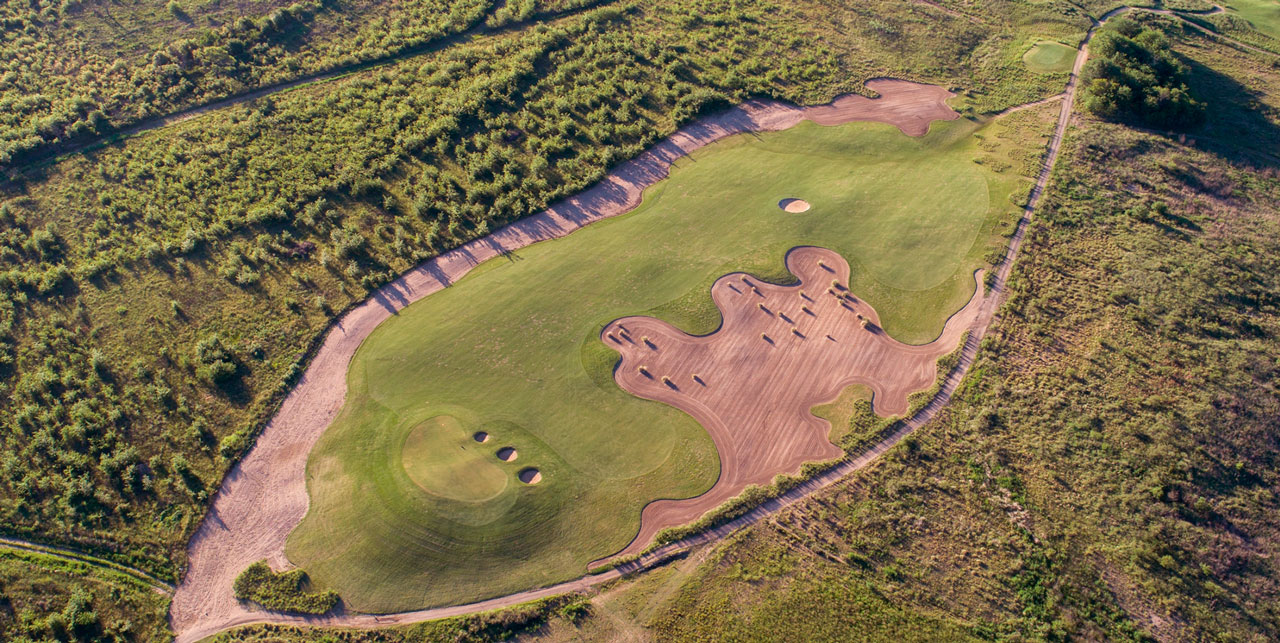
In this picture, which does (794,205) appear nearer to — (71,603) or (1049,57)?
(1049,57)

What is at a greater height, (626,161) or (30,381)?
(626,161)

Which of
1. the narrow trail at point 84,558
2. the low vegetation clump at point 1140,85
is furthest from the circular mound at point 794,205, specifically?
the narrow trail at point 84,558

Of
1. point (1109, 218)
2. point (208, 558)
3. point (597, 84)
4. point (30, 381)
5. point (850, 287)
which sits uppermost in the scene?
point (597, 84)

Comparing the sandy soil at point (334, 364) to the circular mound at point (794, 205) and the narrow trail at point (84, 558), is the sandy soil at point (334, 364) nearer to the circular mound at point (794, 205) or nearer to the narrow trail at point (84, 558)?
the narrow trail at point (84, 558)

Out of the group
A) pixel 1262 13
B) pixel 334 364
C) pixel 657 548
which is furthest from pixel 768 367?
pixel 1262 13

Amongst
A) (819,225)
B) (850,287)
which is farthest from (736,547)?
(819,225)

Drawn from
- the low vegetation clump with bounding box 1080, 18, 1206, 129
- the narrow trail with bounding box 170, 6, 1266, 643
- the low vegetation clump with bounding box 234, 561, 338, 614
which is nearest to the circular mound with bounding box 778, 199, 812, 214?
the narrow trail with bounding box 170, 6, 1266, 643

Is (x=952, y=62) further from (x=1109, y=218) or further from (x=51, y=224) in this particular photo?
(x=51, y=224)
